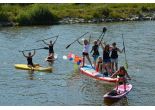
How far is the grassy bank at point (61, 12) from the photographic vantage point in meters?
52.8

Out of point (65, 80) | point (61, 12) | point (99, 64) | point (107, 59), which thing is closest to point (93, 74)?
point (99, 64)

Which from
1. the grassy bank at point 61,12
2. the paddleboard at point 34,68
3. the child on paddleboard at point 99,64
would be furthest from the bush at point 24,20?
the child on paddleboard at point 99,64

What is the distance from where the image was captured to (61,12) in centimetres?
5772

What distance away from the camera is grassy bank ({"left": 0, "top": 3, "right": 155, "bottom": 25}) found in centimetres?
5275

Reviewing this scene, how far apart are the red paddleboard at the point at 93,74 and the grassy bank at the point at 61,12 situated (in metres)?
29.3

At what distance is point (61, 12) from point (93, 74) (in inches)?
1410

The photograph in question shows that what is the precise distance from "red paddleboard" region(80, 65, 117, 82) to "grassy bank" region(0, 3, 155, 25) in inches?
1154

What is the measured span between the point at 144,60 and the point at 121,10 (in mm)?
33051

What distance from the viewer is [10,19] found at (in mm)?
53219

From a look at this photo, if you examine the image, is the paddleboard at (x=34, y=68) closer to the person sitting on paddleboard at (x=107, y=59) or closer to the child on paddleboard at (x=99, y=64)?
the child on paddleboard at (x=99, y=64)

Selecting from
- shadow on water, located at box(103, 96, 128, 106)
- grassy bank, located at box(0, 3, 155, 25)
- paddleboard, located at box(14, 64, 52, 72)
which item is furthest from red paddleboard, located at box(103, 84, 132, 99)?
grassy bank, located at box(0, 3, 155, 25)

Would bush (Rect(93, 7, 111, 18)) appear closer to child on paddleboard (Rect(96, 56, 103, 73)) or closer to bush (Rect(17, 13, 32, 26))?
bush (Rect(17, 13, 32, 26))

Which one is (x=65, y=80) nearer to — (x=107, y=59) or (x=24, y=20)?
(x=107, y=59)

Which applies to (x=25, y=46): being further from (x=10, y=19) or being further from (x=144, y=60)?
(x=10, y=19)
